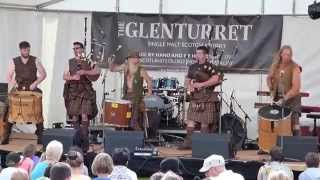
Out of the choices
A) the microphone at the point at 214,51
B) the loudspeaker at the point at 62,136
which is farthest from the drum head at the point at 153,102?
the loudspeaker at the point at 62,136

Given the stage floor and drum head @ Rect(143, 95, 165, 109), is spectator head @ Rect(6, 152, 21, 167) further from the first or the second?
drum head @ Rect(143, 95, 165, 109)

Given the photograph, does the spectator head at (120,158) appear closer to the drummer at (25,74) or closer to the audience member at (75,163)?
the audience member at (75,163)

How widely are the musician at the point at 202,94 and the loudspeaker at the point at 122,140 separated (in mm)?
1228

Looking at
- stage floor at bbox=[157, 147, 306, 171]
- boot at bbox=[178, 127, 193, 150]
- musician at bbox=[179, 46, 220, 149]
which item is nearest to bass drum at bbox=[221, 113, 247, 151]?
stage floor at bbox=[157, 147, 306, 171]

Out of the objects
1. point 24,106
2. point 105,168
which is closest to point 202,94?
point 24,106

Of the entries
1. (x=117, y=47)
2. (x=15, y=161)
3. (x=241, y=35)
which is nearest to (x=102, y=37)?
(x=117, y=47)

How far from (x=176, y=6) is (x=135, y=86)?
81.7 inches

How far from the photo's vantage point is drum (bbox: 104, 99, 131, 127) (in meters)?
11.6

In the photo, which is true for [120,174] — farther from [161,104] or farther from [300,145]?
[161,104]

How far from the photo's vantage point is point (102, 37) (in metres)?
13.3

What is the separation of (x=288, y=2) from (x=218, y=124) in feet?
8.47

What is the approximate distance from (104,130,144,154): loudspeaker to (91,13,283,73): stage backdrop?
109 inches

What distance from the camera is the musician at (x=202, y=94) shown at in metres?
11.5

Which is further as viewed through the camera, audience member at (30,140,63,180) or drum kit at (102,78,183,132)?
drum kit at (102,78,183,132)
